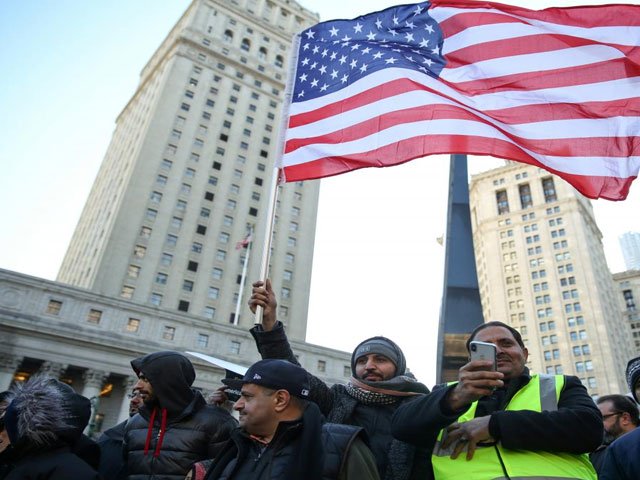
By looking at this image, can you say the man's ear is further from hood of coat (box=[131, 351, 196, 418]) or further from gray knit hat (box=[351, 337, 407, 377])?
hood of coat (box=[131, 351, 196, 418])

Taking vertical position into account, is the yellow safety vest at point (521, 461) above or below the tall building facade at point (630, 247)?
below

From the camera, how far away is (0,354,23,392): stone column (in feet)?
104

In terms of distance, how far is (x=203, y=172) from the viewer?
56.6 metres

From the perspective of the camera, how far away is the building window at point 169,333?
129ft

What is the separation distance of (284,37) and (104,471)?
7905 centimetres

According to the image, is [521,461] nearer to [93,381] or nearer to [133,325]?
[93,381]

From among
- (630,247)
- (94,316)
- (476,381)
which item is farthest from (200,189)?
(630,247)

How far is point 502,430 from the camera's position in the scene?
278cm

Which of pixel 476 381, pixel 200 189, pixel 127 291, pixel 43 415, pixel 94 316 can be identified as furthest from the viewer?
Answer: pixel 200 189

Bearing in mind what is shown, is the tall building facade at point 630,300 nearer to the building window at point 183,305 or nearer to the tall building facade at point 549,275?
the tall building facade at point 549,275

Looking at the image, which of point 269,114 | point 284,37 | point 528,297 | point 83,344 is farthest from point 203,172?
point 528,297

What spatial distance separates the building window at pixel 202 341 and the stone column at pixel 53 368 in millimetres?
9840

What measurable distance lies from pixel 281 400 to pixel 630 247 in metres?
224

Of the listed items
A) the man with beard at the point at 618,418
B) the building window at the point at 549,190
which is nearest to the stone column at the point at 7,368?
the man with beard at the point at 618,418
